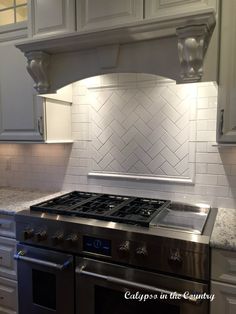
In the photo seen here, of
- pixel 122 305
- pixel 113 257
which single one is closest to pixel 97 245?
pixel 113 257

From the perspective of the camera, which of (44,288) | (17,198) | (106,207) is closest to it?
(44,288)

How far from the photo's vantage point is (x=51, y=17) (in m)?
1.73

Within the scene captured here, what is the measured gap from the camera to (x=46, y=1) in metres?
1.74

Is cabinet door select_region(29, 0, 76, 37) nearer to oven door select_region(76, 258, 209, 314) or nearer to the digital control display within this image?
the digital control display

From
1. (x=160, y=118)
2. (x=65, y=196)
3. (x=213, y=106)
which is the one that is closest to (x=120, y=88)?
(x=160, y=118)

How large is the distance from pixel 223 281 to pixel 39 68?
5.59 ft

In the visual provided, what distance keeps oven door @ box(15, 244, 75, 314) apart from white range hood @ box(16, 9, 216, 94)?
1133mm

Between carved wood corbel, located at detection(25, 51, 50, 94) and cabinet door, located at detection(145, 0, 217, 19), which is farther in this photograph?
carved wood corbel, located at detection(25, 51, 50, 94)

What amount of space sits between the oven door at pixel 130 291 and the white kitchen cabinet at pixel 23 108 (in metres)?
1.01

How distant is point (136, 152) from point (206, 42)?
92 centimetres

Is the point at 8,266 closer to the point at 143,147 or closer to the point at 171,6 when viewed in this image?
the point at 143,147

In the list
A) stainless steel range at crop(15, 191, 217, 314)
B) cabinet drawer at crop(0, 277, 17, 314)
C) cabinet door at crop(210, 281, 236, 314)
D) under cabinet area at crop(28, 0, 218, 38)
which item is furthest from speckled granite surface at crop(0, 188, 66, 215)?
cabinet door at crop(210, 281, 236, 314)

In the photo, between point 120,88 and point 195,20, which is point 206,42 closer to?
point 195,20

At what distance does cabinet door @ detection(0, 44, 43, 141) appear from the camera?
1989 millimetres
